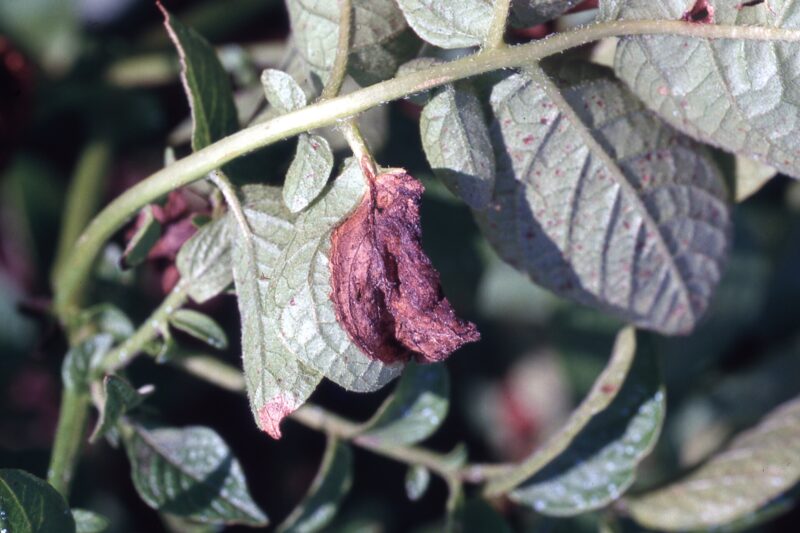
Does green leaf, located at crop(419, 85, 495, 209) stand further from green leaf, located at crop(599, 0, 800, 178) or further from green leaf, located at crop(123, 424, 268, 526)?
green leaf, located at crop(123, 424, 268, 526)

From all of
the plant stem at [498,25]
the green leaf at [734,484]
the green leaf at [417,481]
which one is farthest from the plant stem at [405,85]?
the green leaf at [734,484]

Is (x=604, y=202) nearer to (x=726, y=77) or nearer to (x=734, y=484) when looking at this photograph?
(x=726, y=77)

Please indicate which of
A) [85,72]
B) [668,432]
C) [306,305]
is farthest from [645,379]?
[85,72]

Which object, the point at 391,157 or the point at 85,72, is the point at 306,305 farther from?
the point at 85,72

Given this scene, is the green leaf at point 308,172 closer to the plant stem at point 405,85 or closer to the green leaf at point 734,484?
the plant stem at point 405,85

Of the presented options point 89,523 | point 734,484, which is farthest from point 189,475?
point 734,484
